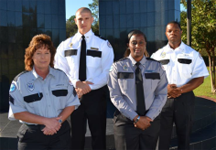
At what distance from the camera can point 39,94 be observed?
2221mm

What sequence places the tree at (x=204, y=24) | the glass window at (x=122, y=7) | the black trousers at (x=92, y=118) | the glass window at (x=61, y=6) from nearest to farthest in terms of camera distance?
the black trousers at (x=92, y=118) < the glass window at (x=61, y=6) < the glass window at (x=122, y=7) < the tree at (x=204, y=24)

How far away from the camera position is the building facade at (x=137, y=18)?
7656 millimetres

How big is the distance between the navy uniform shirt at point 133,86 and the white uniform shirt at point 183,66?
627mm

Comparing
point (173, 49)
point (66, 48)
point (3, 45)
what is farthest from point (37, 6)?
point (173, 49)

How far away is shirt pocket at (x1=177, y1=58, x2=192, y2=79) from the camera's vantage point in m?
3.23

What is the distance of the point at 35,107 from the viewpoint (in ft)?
7.30

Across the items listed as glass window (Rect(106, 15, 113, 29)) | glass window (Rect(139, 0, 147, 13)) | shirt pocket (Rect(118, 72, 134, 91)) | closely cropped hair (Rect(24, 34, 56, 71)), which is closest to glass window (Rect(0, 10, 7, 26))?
glass window (Rect(106, 15, 113, 29))

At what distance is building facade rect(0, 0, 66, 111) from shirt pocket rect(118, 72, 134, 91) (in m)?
5.33

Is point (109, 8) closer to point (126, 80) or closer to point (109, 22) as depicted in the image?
point (109, 22)

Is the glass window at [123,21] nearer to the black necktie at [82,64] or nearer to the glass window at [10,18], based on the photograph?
the glass window at [10,18]

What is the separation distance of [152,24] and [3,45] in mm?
4795

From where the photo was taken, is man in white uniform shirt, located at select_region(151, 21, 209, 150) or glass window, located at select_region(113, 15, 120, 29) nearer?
man in white uniform shirt, located at select_region(151, 21, 209, 150)

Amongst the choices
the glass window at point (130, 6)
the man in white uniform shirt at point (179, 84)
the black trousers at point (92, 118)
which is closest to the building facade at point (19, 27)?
the glass window at point (130, 6)

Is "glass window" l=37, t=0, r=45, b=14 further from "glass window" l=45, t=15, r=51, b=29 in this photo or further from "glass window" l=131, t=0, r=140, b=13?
"glass window" l=131, t=0, r=140, b=13
